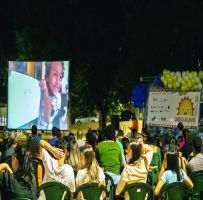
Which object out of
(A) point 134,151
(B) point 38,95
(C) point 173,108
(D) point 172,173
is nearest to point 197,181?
(D) point 172,173

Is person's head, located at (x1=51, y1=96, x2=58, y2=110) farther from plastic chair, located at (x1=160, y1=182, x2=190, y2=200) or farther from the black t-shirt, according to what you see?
the black t-shirt

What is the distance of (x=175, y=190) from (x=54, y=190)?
1.59 meters

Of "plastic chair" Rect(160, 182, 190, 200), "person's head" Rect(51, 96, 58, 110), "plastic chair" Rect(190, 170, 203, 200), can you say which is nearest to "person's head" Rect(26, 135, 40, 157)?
"plastic chair" Rect(160, 182, 190, 200)

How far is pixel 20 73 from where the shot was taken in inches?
789

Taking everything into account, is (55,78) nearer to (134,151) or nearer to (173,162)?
(134,151)

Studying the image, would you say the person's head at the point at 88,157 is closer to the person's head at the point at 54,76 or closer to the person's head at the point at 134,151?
the person's head at the point at 134,151

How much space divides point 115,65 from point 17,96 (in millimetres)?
16471

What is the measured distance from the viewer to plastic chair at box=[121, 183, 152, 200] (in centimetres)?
712

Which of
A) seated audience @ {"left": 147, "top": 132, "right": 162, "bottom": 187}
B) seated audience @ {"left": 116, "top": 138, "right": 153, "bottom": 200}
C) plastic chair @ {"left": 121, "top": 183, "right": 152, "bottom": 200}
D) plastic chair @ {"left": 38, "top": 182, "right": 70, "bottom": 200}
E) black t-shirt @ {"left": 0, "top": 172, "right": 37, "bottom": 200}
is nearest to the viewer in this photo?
black t-shirt @ {"left": 0, "top": 172, "right": 37, "bottom": 200}

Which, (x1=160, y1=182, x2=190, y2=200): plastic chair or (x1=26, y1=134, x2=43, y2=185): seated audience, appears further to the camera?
(x1=26, y1=134, x2=43, y2=185): seated audience

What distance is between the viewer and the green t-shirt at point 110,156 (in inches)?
353

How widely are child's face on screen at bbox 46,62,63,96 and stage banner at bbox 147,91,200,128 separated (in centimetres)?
320

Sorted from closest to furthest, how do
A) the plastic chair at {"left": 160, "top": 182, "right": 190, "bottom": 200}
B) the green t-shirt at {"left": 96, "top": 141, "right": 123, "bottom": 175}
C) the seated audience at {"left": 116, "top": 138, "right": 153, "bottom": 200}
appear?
1. the plastic chair at {"left": 160, "top": 182, "right": 190, "bottom": 200}
2. the seated audience at {"left": 116, "top": 138, "right": 153, "bottom": 200}
3. the green t-shirt at {"left": 96, "top": 141, "right": 123, "bottom": 175}

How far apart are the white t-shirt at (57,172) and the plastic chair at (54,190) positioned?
515mm
